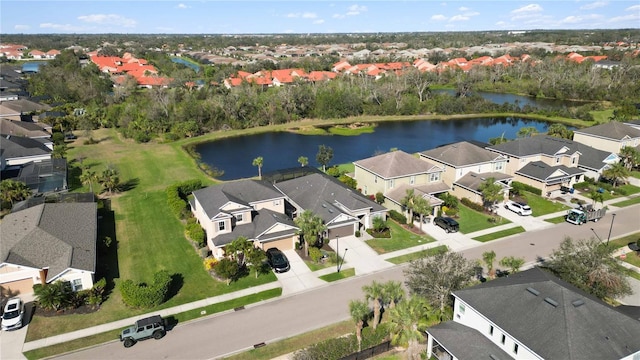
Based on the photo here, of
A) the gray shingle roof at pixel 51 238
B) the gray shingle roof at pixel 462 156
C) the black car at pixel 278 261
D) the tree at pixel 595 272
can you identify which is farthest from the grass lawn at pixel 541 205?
the gray shingle roof at pixel 51 238

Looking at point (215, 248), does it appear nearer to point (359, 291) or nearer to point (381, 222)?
point (359, 291)

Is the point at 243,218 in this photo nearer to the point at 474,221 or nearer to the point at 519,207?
the point at 474,221

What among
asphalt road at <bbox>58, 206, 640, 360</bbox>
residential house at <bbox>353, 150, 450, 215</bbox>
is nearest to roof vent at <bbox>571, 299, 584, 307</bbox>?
asphalt road at <bbox>58, 206, 640, 360</bbox>

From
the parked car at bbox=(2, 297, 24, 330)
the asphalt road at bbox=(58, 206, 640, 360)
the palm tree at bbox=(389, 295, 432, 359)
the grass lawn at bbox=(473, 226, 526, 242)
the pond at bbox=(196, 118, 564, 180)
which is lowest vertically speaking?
Answer: the pond at bbox=(196, 118, 564, 180)

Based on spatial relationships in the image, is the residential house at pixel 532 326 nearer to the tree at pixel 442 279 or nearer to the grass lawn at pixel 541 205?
the tree at pixel 442 279

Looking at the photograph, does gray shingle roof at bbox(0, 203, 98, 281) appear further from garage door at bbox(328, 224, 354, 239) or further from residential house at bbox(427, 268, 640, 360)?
residential house at bbox(427, 268, 640, 360)

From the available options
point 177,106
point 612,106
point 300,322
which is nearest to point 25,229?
point 300,322
